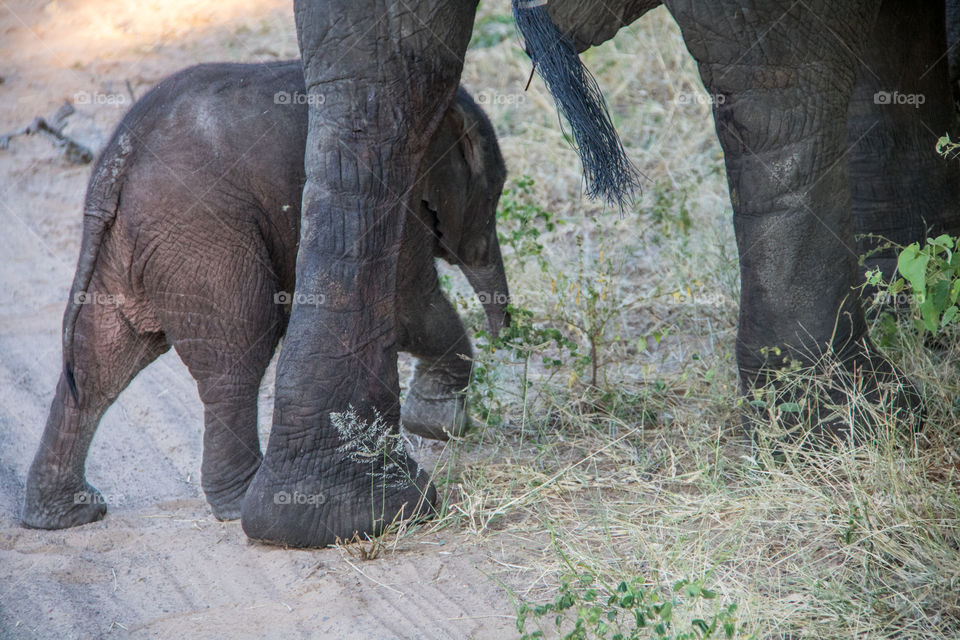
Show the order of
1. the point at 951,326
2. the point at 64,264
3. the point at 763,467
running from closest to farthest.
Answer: the point at 763,467 → the point at 951,326 → the point at 64,264

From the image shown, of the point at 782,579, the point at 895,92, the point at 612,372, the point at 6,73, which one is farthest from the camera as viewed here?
the point at 6,73

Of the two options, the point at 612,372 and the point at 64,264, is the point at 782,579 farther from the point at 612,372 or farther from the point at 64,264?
the point at 64,264

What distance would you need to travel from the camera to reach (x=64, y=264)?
270 inches

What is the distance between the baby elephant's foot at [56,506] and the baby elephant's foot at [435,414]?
128 centimetres

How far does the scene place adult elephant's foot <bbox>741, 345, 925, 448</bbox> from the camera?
3.20 meters

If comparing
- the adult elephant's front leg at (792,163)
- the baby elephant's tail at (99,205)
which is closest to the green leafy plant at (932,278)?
the adult elephant's front leg at (792,163)

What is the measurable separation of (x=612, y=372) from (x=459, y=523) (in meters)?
1.52

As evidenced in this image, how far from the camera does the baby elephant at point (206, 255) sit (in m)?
3.60

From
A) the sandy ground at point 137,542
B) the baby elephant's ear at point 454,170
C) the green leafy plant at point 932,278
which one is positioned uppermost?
the baby elephant's ear at point 454,170

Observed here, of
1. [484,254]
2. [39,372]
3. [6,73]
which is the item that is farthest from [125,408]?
[6,73]

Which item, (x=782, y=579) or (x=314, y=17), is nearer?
(x=782, y=579)

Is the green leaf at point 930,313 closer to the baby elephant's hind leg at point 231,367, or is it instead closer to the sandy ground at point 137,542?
the sandy ground at point 137,542

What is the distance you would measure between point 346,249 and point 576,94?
0.89 metres

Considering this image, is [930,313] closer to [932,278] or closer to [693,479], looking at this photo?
[932,278]
